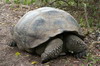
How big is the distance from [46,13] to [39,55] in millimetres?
717

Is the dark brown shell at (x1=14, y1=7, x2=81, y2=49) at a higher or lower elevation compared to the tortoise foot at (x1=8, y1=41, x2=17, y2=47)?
higher

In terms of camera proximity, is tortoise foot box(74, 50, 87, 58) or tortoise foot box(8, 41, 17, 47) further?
tortoise foot box(8, 41, 17, 47)

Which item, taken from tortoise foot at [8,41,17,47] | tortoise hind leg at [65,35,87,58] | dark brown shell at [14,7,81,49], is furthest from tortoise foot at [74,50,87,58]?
tortoise foot at [8,41,17,47]

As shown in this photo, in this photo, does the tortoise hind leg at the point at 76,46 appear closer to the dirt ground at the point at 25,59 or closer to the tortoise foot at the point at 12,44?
the dirt ground at the point at 25,59

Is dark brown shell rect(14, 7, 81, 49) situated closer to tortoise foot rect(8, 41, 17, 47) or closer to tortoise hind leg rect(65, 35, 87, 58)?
tortoise hind leg rect(65, 35, 87, 58)

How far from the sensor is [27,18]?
13.6 ft

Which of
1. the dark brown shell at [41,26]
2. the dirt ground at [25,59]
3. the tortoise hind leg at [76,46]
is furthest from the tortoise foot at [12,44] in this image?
the tortoise hind leg at [76,46]

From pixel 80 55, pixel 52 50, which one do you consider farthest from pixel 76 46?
pixel 52 50

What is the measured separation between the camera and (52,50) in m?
3.62

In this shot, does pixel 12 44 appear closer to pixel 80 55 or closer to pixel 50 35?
pixel 50 35

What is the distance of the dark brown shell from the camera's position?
12.2 feet

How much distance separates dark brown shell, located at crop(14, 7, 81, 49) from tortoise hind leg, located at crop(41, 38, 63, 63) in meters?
0.12

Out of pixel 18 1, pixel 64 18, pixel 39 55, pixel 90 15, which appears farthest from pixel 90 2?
pixel 18 1

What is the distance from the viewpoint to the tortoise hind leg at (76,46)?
3.80 metres
